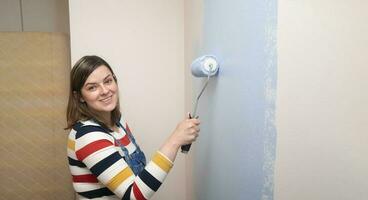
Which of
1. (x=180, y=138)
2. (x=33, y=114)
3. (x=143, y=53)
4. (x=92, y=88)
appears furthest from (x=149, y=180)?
(x=33, y=114)

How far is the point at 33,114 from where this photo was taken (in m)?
1.39

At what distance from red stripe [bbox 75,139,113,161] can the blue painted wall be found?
14.4 inches

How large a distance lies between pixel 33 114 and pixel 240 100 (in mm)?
1208

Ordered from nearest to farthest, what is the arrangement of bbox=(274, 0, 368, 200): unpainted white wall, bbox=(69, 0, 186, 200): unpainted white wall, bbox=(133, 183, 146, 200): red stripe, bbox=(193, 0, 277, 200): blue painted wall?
bbox=(274, 0, 368, 200): unpainted white wall → bbox=(193, 0, 277, 200): blue painted wall → bbox=(133, 183, 146, 200): red stripe → bbox=(69, 0, 186, 200): unpainted white wall

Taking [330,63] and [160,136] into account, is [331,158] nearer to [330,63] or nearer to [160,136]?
[330,63]

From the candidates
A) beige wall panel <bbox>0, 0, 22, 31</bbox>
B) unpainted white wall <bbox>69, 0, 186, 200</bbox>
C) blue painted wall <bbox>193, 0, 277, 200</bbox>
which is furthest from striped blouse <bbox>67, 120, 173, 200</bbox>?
beige wall panel <bbox>0, 0, 22, 31</bbox>

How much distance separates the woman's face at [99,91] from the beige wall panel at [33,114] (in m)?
0.64

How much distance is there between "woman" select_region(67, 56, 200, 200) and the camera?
28.8 inches

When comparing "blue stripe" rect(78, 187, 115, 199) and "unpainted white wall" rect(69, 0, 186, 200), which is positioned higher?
"unpainted white wall" rect(69, 0, 186, 200)

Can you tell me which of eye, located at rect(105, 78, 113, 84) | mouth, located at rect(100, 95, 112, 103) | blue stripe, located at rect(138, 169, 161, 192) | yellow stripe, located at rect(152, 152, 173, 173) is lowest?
blue stripe, located at rect(138, 169, 161, 192)

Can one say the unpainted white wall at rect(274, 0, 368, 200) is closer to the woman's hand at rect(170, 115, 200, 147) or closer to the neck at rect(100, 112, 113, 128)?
the woman's hand at rect(170, 115, 200, 147)

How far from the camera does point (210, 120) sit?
3.07 feet

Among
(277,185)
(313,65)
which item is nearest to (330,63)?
(313,65)

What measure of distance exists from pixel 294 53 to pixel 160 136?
1095mm
